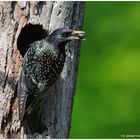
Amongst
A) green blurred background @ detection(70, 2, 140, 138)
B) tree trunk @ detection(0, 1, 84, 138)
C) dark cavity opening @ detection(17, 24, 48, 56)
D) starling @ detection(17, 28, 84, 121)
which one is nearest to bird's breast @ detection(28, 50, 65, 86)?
starling @ detection(17, 28, 84, 121)

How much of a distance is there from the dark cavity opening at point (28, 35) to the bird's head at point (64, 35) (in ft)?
0.62

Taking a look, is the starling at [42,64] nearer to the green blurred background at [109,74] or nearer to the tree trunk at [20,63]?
the tree trunk at [20,63]

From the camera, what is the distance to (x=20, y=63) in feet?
29.5

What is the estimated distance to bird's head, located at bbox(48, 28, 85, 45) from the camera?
29.2ft

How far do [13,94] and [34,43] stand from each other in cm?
51

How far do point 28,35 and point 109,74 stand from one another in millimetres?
3362

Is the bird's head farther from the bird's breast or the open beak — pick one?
the bird's breast

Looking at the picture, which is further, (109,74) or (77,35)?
(109,74)

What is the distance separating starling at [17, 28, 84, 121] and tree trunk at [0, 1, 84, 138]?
4.2 inches

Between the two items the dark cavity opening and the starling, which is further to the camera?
the dark cavity opening

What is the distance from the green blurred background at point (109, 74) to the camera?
1212 cm

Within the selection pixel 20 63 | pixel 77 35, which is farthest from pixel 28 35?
pixel 77 35

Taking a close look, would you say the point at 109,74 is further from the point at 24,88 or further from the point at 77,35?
the point at 24,88

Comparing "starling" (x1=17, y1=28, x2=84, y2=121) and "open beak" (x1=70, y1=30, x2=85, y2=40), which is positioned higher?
"open beak" (x1=70, y1=30, x2=85, y2=40)
